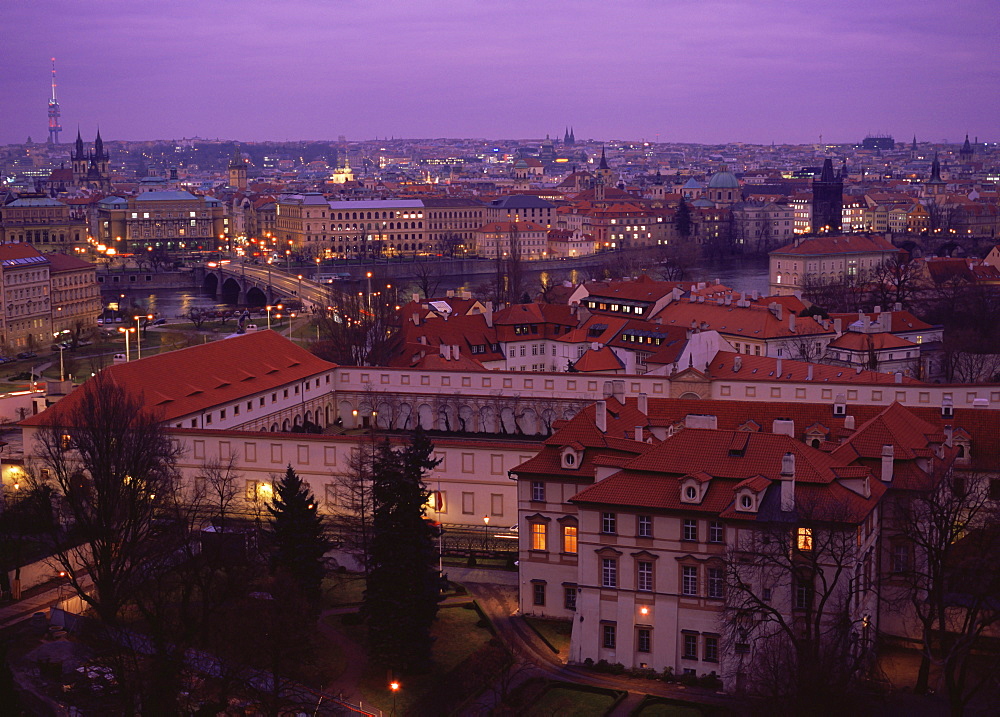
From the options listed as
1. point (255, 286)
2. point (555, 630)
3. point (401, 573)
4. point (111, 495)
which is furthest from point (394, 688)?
point (255, 286)

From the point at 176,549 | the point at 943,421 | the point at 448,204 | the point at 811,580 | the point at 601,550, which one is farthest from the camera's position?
the point at 448,204

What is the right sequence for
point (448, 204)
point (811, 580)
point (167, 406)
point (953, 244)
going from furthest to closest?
point (448, 204)
point (953, 244)
point (167, 406)
point (811, 580)

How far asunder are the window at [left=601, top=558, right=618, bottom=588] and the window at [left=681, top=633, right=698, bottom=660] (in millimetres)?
1801

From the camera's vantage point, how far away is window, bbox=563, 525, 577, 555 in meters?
29.8

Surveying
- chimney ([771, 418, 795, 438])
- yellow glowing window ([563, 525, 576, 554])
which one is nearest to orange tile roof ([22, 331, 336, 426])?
yellow glowing window ([563, 525, 576, 554])

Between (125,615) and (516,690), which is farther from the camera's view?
(125,615)

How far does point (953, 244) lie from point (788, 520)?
118m

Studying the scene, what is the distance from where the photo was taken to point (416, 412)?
51.6 meters

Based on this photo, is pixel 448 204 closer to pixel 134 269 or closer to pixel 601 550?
pixel 134 269

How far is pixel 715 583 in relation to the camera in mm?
26703

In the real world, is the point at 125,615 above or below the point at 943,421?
below

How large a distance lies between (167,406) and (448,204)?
120 metres

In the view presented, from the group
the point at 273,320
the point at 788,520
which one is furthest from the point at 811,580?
the point at 273,320

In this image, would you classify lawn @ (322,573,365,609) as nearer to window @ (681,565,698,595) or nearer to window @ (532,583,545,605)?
window @ (532,583,545,605)
